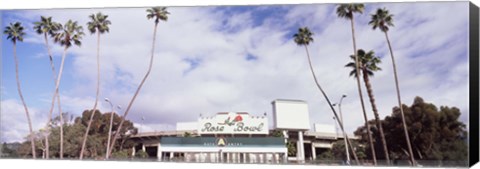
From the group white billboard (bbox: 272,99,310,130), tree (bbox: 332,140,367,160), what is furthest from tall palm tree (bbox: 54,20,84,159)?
tree (bbox: 332,140,367,160)

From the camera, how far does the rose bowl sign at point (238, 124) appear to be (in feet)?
109

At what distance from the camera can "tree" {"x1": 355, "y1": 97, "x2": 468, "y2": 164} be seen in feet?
89.7

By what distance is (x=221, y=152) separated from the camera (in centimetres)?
3266

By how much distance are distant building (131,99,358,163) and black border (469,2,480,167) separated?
26.8ft

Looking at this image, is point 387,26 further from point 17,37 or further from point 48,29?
point 17,37

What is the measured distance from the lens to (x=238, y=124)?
3319 centimetres

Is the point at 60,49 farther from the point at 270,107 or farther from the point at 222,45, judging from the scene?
the point at 270,107

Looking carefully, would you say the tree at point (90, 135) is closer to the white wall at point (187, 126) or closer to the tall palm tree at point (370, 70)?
the white wall at point (187, 126)

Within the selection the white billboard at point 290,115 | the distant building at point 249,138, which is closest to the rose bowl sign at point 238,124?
the distant building at point 249,138

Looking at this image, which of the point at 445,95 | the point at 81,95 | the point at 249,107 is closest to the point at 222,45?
the point at 249,107

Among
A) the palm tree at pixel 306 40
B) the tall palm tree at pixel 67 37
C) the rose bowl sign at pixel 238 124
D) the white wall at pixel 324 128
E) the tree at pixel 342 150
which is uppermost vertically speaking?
the tall palm tree at pixel 67 37

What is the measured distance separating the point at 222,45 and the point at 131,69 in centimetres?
726

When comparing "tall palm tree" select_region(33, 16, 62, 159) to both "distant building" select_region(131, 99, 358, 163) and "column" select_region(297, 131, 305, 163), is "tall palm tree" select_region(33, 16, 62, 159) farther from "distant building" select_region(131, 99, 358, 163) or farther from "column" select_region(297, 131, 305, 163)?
"column" select_region(297, 131, 305, 163)

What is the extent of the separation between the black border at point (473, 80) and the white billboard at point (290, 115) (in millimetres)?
10165
